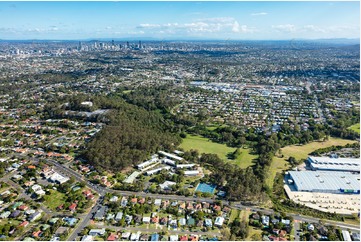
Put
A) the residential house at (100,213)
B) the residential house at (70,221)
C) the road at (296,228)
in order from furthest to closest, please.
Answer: the residential house at (100,213), the residential house at (70,221), the road at (296,228)

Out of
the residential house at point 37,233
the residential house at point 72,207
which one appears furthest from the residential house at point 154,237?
the residential house at point 37,233

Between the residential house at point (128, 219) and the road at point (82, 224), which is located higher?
the residential house at point (128, 219)

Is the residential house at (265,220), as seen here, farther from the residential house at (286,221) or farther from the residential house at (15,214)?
the residential house at (15,214)

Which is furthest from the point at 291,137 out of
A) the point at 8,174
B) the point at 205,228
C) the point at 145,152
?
the point at 8,174

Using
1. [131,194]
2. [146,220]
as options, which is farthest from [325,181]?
[131,194]

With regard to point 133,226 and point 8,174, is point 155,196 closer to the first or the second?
point 133,226

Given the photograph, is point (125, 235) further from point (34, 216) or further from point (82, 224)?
point (34, 216)

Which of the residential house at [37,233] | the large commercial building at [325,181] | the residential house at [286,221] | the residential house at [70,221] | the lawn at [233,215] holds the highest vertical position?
the large commercial building at [325,181]

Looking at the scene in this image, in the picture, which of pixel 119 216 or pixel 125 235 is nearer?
pixel 125 235
